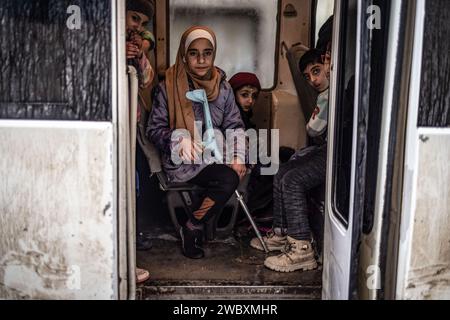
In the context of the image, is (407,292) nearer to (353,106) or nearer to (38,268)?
(353,106)

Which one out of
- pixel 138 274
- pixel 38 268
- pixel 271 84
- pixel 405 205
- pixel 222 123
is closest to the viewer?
pixel 405 205

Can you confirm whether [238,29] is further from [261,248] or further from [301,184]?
[261,248]

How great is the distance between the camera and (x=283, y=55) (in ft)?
14.1

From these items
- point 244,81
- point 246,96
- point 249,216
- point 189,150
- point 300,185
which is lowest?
point 249,216

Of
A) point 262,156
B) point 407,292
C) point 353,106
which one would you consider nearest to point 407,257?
point 407,292

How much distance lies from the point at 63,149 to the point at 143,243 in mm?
1447

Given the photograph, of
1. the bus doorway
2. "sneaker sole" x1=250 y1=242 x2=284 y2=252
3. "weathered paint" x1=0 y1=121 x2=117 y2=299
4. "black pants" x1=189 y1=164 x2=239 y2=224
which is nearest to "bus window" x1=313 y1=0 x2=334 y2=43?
the bus doorway

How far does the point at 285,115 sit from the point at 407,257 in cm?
213

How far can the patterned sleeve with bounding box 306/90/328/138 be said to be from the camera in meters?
3.07

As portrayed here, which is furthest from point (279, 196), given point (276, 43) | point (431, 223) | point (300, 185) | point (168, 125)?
point (276, 43)

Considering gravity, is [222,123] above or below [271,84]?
below

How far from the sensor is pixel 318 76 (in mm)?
3395

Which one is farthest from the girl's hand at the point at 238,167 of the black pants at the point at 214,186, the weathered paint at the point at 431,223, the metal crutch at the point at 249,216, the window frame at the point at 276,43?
the weathered paint at the point at 431,223

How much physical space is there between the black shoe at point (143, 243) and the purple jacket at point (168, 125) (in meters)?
0.53
